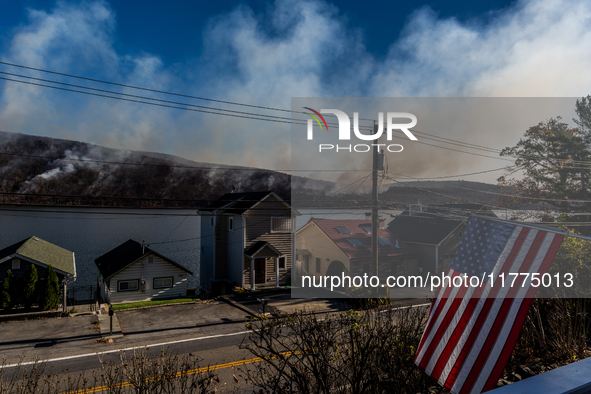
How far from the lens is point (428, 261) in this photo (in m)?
31.8

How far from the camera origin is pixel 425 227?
112 ft

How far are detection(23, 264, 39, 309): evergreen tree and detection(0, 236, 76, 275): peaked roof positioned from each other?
1282 mm

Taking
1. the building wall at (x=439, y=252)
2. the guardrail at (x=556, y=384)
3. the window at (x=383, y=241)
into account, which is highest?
the guardrail at (x=556, y=384)

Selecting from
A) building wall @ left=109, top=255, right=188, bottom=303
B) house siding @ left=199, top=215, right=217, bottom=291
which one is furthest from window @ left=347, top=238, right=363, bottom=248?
building wall @ left=109, top=255, right=188, bottom=303

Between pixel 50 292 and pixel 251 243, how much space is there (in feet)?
45.0

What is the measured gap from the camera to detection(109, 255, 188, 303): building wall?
24062 mm

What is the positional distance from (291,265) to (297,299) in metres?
6.09

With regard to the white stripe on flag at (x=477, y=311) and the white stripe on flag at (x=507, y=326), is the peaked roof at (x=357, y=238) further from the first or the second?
the white stripe on flag at (x=507, y=326)

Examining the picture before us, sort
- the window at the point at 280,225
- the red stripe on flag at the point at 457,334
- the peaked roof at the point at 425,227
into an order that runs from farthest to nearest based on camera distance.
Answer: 1. the peaked roof at the point at 425,227
2. the window at the point at 280,225
3. the red stripe on flag at the point at 457,334

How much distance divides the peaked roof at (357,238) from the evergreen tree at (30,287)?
1918 centimetres

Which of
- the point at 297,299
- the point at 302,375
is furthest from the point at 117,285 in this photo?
the point at 302,375

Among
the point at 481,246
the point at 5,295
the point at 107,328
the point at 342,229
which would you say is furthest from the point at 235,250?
the point at 481,246

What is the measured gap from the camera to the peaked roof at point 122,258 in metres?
24.4

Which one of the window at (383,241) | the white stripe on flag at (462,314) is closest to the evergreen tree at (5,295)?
the white stripe on flag at (462,314)
